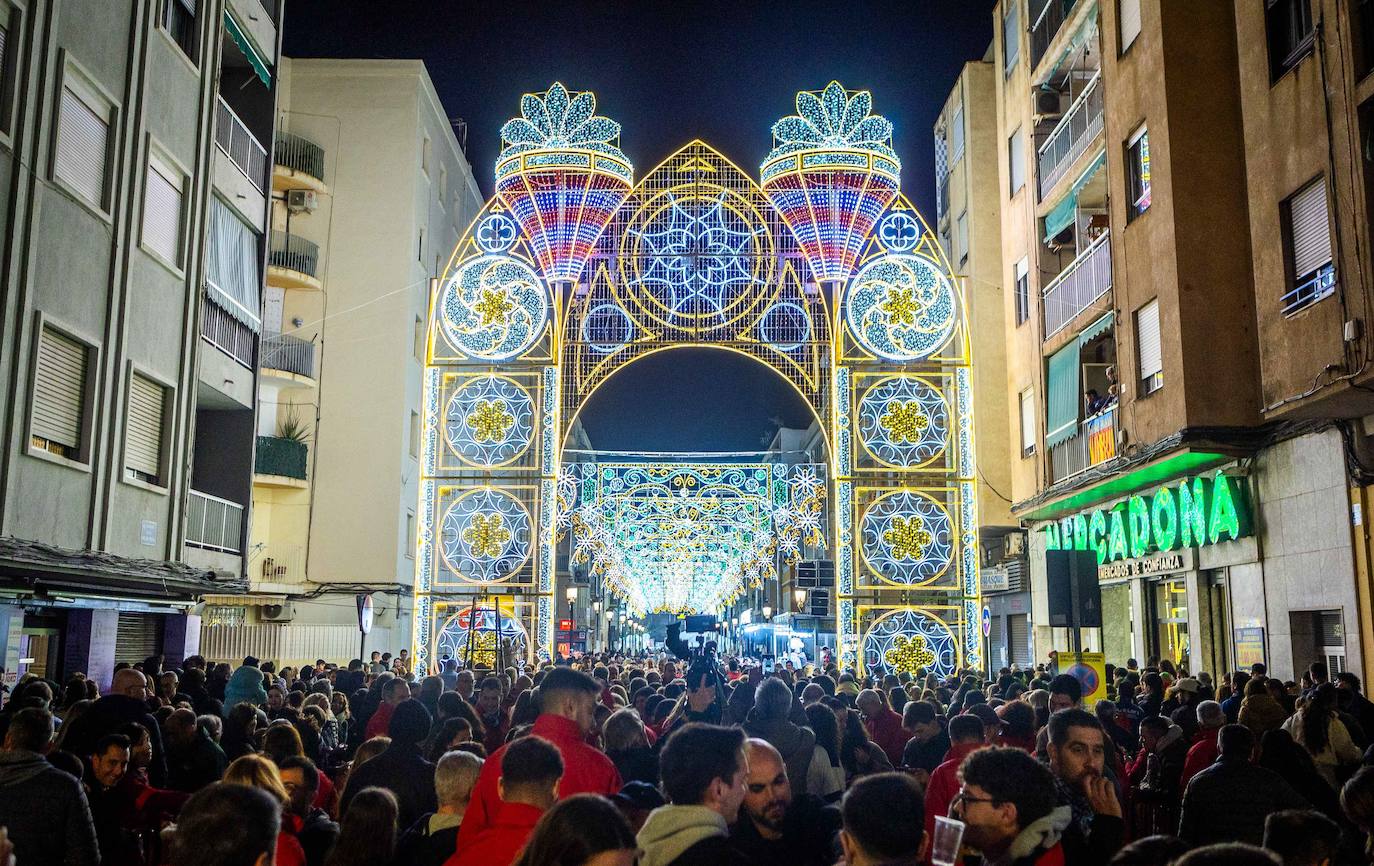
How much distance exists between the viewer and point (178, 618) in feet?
70.8

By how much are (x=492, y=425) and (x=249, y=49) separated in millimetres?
8728

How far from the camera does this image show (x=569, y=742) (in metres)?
7.05

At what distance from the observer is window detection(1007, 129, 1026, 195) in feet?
100

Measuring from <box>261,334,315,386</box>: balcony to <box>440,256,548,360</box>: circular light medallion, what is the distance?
687cm

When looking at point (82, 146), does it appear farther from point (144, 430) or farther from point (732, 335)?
point (732, 335)

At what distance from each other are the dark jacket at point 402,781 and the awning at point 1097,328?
18.0 m

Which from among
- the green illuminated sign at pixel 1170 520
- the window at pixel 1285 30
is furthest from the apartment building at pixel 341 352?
the window at pixel 1285 30

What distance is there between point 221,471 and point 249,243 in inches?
172

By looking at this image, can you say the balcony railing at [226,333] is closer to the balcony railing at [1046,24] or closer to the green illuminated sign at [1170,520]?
the green illuminated sign at [1170,520]

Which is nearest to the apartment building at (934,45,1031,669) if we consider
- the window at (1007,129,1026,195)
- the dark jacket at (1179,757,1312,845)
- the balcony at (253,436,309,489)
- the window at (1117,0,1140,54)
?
the window at (1007,129,1026,195)

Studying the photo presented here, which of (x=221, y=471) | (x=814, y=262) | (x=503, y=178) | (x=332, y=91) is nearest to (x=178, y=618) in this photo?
(x=221, y=471)

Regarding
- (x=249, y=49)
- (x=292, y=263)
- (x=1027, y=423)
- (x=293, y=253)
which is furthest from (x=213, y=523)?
(x=1027, y=423)

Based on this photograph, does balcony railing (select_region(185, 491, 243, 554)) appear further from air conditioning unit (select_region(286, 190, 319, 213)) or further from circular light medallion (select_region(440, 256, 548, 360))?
air conditioning unit (select_region(286, 190, 319, 213))

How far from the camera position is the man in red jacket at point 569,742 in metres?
5.86
